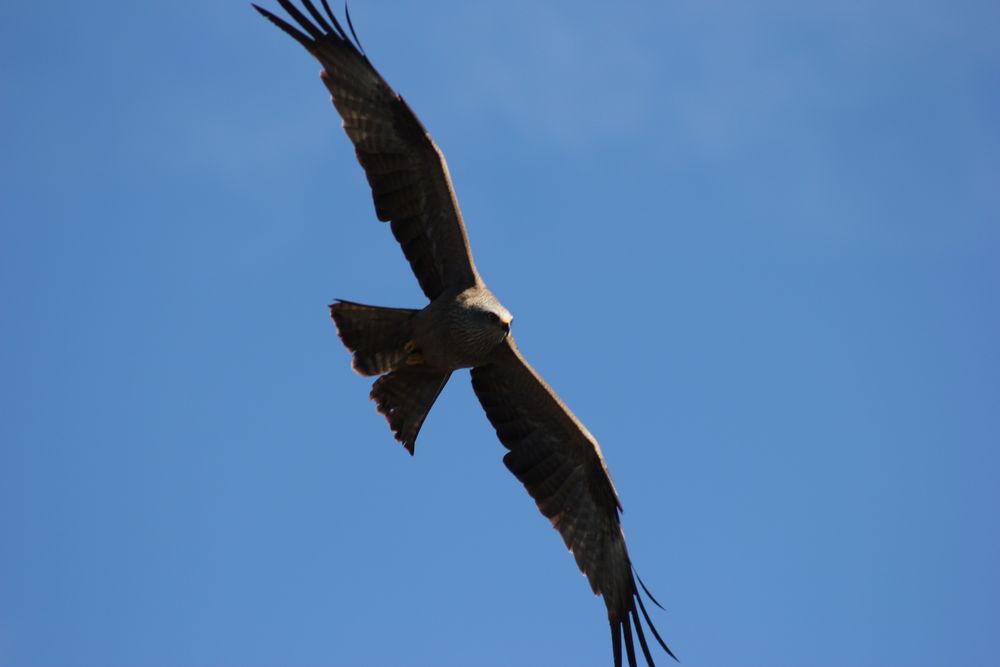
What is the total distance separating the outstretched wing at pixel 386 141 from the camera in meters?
10.1

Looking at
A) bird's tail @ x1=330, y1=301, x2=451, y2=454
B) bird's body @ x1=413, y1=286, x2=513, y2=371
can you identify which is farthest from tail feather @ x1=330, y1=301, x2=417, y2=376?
bird's body @ x1=413, y1=286, x2=513, y2=371

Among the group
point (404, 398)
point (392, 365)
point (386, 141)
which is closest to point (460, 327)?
point (392, 365)

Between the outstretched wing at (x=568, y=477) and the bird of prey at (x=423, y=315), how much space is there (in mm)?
11

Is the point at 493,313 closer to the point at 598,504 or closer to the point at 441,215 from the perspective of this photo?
the point at 441,215

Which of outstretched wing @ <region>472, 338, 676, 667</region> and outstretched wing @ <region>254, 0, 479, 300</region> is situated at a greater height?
outstretched wing @ <region>254, 0, 479, 300</region>

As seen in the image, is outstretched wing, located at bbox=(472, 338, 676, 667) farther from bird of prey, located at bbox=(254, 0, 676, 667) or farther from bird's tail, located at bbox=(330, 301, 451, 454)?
bird's tail, located at bbox=(330, 301, 451, 454)

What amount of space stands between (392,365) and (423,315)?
0.48 meters

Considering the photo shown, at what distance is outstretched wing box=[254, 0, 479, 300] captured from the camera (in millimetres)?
10117

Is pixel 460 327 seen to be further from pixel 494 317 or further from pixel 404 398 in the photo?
pixel 404 398

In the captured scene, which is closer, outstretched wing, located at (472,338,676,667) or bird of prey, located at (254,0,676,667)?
bird of prey, located at (254,0,676,667)

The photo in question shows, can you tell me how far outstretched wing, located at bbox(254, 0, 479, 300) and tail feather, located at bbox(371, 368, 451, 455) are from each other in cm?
86

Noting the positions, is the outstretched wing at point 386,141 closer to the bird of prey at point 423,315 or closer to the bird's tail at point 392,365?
the bird of prey at point 423,315

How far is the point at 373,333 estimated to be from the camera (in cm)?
1044

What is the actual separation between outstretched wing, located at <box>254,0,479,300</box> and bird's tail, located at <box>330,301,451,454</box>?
24.1 inches
